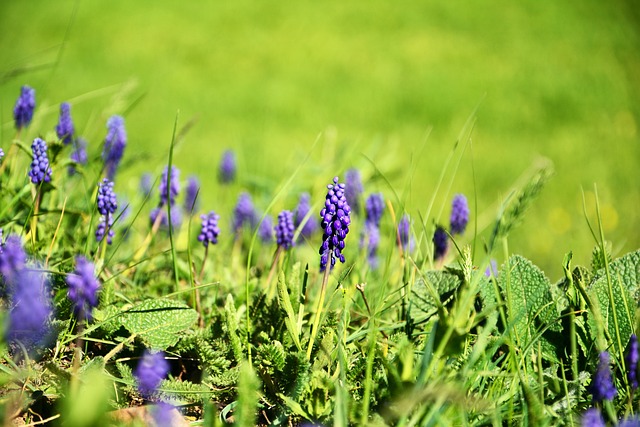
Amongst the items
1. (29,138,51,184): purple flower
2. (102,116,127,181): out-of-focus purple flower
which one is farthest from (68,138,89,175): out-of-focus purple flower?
(29,138,51,184): purple flower

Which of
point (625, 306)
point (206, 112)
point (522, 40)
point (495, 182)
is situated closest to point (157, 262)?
point (625, 306)

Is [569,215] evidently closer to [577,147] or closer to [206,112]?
[577,147]

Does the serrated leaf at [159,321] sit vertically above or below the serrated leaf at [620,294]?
below

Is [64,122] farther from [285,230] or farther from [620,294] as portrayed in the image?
[620,294]

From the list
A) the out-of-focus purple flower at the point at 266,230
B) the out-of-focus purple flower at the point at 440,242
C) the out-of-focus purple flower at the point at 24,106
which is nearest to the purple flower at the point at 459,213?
the out-of-focus purple flower at the point at 440,242

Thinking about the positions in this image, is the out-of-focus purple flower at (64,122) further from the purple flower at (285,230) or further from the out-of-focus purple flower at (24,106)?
the purple flower at (285,230)

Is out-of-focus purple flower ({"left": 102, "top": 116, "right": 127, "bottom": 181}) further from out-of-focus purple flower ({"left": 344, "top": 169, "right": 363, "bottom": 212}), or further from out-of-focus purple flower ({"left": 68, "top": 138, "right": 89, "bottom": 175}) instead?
out-of-focus purple flower ({"left": 344, "top": 169, "right": 363, "bottom": 212})

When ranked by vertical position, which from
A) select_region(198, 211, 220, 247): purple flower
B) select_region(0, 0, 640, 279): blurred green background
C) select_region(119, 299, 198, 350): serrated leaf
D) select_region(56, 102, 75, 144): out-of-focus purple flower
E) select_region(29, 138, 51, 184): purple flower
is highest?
select_region(0, 0, 640, 279): blurred green background
